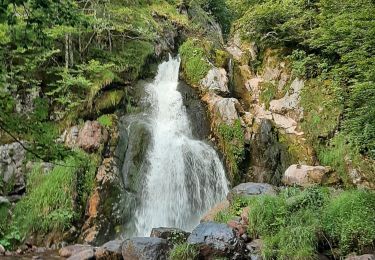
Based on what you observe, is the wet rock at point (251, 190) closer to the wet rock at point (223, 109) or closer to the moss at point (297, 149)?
the moss at point (297, 149)

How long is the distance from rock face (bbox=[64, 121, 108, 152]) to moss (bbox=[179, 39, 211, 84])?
512 cm

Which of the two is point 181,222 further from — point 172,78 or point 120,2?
point 120,2

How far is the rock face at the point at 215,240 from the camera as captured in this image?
7395 millimetres

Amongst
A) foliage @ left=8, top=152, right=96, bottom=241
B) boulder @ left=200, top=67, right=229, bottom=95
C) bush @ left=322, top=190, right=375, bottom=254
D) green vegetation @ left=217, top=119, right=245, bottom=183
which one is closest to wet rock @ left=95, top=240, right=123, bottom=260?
foliage @ left=8, top=152, right=96, bottom=241

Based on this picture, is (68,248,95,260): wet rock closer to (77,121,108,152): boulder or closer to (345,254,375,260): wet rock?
(77,121,108,152): boulder

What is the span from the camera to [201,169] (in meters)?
11.6

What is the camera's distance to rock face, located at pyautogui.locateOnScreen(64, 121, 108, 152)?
36.8 feet

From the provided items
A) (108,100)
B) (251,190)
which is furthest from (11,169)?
(251,190)

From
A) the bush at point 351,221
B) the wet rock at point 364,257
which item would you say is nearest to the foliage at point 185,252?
the bush at point 351,221

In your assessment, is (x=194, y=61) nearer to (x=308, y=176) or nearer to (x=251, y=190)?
(x=308, y=176)

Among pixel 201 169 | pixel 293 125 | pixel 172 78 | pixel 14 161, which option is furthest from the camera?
pixel 172 78

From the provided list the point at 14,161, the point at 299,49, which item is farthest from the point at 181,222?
the point at 299,49

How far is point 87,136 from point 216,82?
575 centimetres

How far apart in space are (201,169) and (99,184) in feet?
9.75
